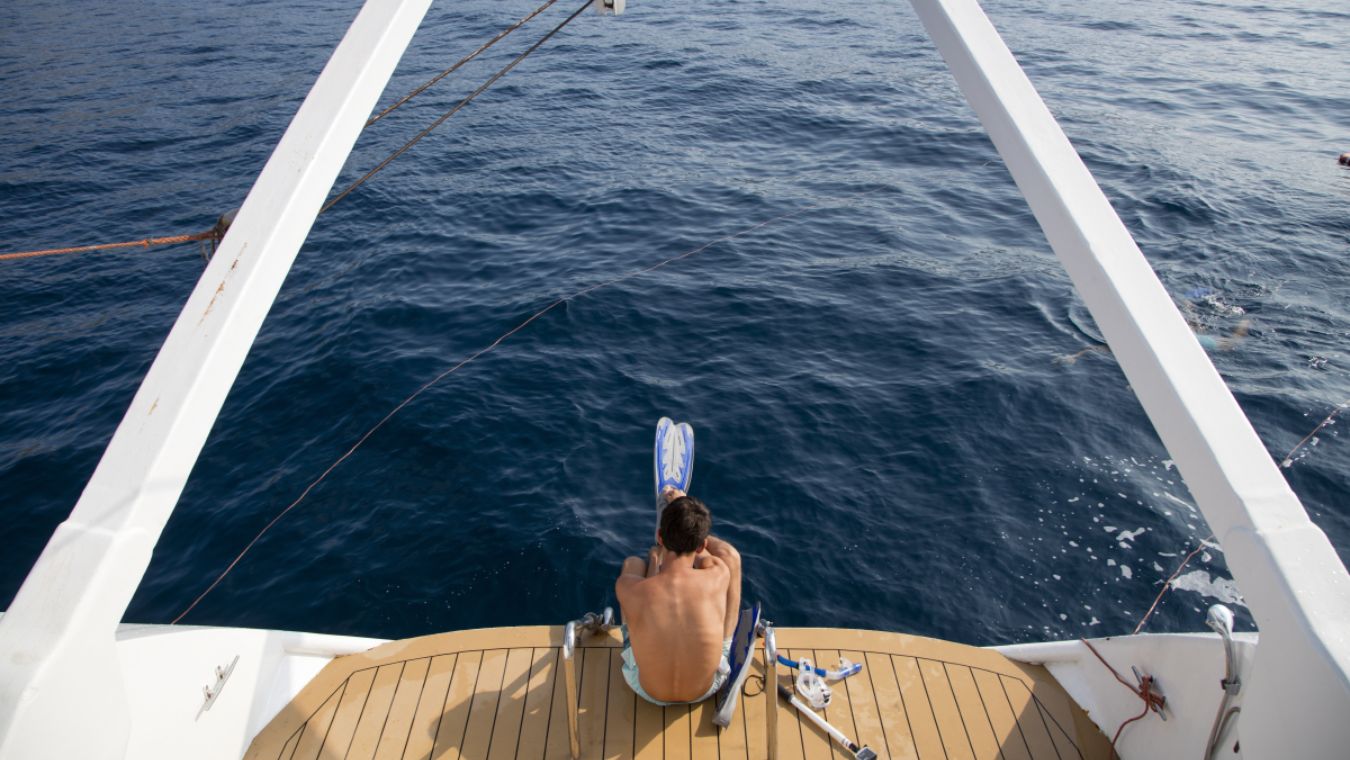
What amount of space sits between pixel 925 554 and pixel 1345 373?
7624 millimetres

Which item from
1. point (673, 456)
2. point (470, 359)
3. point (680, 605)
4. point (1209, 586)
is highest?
point (680, 605)

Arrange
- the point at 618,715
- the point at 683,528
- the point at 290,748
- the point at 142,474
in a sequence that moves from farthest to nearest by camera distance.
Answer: the point at 618,715
the point at 290,748
the point at 683,528
the point at 142,474

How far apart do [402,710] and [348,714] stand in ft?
1.17

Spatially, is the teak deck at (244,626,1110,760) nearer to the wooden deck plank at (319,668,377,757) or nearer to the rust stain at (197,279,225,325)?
the wooden deck plank at (319,668,377,757)

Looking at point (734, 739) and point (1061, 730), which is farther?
point (1061, 730)

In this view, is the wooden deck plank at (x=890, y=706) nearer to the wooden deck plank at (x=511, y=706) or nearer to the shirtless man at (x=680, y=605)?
the shirtless man at (x=680, y=605)

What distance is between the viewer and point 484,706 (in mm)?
5711

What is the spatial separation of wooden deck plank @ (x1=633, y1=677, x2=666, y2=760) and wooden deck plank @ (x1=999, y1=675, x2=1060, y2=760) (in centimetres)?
232

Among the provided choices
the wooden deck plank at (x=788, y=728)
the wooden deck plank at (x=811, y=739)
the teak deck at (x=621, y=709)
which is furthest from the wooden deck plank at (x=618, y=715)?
the wooden deck plank at (x=811, y=739)

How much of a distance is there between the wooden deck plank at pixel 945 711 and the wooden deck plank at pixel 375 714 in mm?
3583

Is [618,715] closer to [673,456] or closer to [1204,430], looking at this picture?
[673,456]

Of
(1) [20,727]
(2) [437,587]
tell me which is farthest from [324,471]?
(1) [20,727]

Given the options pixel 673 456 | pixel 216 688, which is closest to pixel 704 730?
pixel 216 688

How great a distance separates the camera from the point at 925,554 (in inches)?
353
